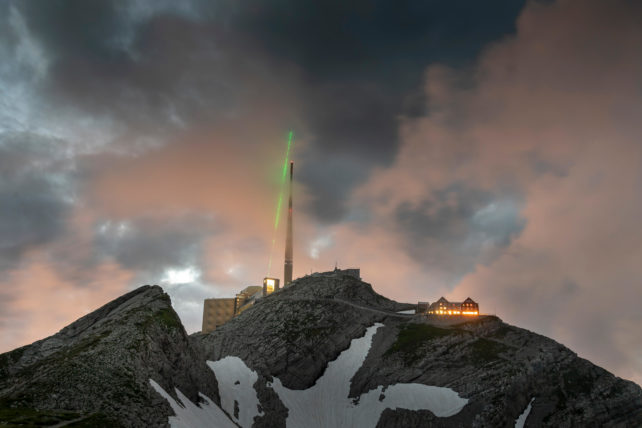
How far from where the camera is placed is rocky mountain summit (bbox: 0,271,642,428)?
326ft

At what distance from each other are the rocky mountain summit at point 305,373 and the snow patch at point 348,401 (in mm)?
390

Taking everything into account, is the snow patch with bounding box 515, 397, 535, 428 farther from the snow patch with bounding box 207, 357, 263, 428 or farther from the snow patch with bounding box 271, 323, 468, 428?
the snow patch with bounding box 207, 357, 263, 428

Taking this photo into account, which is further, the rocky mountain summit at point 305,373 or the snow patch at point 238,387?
the snow patch at point 238,387

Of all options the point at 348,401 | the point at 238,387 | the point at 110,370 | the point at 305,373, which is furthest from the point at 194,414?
the point at 305,373

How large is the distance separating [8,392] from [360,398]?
Result: 300 ft

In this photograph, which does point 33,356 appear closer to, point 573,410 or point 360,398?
point 360,398

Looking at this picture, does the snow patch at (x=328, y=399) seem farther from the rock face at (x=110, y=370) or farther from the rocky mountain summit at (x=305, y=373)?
the rock face at (x=110, y=370)

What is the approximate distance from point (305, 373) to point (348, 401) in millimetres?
17047

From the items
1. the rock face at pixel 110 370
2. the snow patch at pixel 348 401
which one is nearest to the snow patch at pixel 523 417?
the snow patch at pixel 348 401

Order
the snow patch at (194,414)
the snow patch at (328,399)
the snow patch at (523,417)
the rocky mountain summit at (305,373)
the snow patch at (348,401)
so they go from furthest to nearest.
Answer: the snow patch at (348,401)
the snow patch at (328,399)
the snow patch at (523,417)
the snow patch at (194,414)
the rocky mountain summit at (305,373)

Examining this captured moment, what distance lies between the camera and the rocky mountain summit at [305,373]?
9938cm

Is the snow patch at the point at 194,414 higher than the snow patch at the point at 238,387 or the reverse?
the reverse

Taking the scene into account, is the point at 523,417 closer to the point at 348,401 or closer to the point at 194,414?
the point at 348,401

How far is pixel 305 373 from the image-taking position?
16350 cm
